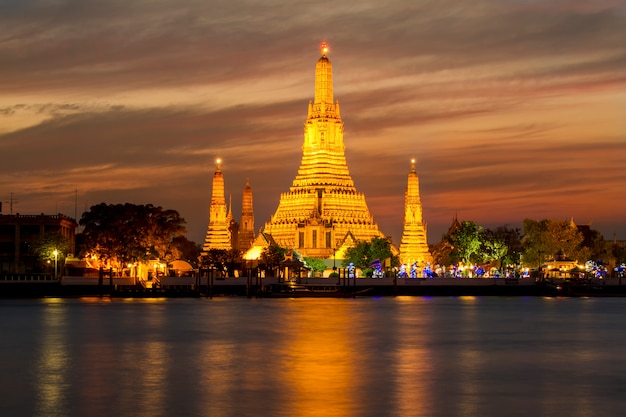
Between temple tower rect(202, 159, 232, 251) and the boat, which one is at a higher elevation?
temple tower rect(202, 159, 232, 251)

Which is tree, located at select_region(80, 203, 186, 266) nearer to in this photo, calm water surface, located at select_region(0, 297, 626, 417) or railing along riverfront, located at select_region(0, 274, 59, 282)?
railing along riverfront, located at select_region(0, 274, 59, 282)

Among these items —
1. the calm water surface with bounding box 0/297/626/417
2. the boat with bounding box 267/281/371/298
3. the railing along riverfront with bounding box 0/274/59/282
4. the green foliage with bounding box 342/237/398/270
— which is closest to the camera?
the calm water surface with bounding box 0/297/626/417

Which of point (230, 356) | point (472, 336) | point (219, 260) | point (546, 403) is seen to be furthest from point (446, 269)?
point (546, 403)

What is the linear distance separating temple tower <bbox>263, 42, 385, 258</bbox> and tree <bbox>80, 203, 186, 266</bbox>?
27002 millimetres

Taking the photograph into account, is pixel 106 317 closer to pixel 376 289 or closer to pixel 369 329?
pixel 369 329

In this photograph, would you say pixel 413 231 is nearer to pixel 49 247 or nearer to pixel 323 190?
pixel 323 190

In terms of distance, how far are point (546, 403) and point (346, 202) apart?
11232cm

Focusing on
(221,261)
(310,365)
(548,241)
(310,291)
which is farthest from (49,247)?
(310,365)

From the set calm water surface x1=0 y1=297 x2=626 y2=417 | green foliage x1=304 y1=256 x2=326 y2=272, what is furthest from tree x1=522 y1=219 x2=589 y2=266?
calm water surface x1=0 y1=297 x2=626 y2=417

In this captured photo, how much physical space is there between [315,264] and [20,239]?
111ft

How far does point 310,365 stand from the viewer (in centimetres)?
4231

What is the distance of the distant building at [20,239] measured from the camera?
407 ft

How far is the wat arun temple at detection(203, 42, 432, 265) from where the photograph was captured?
141m

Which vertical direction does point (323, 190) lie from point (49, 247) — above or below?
above
